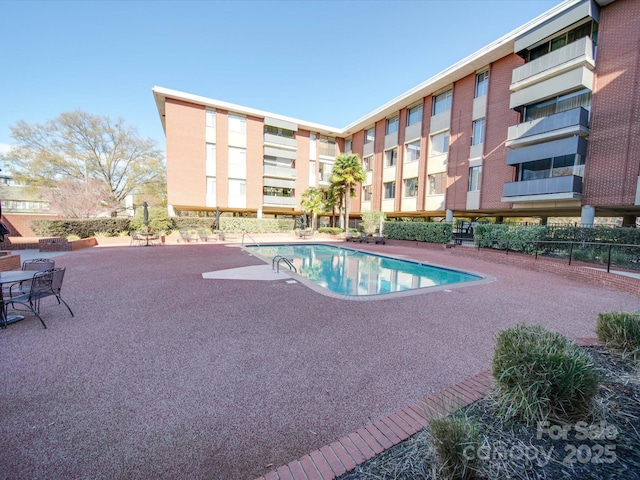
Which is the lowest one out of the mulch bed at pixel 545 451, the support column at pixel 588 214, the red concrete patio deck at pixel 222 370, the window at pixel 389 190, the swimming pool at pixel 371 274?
the swimming pool at pixel 371 274

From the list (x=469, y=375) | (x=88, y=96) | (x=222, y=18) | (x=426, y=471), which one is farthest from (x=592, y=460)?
(x=88, y=96)

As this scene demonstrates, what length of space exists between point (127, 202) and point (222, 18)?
87.7 ft

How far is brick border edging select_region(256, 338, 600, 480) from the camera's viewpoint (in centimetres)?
180

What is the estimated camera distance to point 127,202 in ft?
104

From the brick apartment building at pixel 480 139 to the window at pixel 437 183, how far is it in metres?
0.08

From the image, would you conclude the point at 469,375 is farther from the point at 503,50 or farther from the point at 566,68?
the point at 503,50

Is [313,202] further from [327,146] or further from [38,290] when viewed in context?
[38,290]

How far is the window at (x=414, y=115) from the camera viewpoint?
22.3m

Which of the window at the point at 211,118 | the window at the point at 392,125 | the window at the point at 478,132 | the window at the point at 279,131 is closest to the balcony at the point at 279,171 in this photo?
the window at the point at 279,131

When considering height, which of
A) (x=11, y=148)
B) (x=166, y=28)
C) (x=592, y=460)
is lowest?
(x=592, y=460)

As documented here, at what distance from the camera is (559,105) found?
1476cm

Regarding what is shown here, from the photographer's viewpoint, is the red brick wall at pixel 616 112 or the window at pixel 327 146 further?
the window at pixel 327 146

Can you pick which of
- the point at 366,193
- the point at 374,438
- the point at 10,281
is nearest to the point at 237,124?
the point at 366,193

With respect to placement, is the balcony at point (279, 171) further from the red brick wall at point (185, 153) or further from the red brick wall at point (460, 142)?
the red brick wall at point (460, 142)
